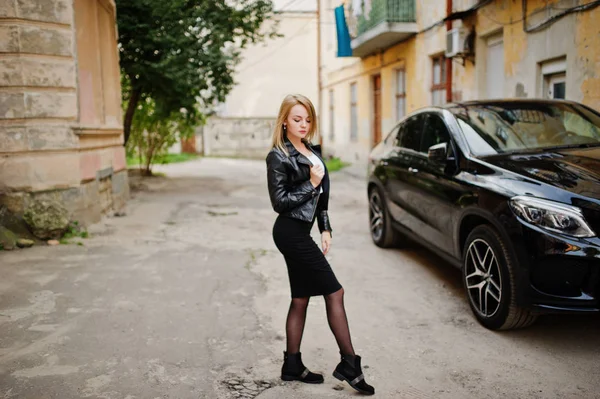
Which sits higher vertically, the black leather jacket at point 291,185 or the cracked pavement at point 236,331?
the black leather jacket at point 291,185

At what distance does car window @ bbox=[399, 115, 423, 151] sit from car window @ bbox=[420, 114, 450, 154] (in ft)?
0.54

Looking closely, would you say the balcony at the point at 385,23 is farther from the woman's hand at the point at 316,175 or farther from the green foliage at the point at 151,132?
the woman's hand at the point at 316,175

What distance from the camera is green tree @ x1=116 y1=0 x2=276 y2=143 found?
39.9ft

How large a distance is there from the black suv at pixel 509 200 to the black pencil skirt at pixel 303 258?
4.57 ft

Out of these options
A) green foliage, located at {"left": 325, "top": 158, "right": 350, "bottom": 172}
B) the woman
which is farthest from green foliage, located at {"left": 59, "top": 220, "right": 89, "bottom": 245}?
green foliage, located at {"left": 325, "top": 158, "right": 350, "bottom": 172}

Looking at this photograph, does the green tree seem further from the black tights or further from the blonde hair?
the black tights

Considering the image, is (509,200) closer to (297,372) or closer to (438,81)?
(297,372)

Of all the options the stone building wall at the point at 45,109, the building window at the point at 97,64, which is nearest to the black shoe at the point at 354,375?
the stone building wall at the point at 45,109

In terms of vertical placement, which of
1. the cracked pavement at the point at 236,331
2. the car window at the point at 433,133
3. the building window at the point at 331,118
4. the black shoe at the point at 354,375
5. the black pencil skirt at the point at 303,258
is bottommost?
the cracked pavement at the point at 236,331

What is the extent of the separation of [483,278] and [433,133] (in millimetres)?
1886

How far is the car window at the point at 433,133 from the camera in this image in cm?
539

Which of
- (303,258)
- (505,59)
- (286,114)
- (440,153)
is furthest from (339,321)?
(505,59)

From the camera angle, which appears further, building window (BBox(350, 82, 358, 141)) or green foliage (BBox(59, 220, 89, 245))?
building window (BBox(350, 82, 358, 141))

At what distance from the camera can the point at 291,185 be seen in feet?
10.7
